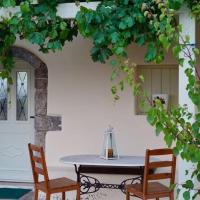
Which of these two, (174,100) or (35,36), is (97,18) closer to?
(35,36)

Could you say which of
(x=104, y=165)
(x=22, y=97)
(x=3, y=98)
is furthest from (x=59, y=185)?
(x=3, y=98)

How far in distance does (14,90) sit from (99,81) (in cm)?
138

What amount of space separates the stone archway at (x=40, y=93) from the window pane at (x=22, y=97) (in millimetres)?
350

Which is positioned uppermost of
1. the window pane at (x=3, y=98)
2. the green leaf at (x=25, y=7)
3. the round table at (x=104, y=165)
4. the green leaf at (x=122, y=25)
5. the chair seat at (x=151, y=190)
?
the green leaf at (x=25, y=7)

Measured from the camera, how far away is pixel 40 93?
635cm

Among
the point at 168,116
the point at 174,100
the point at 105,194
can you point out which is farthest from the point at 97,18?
the point at 105,194

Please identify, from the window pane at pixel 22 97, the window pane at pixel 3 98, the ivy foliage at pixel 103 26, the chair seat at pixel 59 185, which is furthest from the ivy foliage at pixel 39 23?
the window pane at pixel 3 98

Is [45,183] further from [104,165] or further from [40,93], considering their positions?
[40,93]

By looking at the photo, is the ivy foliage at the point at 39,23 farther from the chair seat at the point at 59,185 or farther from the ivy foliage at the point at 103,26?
the chair seat at the point at 59,185

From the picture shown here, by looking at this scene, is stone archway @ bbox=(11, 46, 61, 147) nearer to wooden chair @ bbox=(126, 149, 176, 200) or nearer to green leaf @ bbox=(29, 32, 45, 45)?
green leaf @ bbox=(29, 32, 45, 45)

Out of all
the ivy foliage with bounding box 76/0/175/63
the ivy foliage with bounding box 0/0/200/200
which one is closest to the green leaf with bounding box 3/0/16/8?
the ivy foliage with bounding box 0/0/200/200

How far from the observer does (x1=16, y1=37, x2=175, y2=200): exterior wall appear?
19.6 ft

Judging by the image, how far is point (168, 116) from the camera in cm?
279

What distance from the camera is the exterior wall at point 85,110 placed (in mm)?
5969
